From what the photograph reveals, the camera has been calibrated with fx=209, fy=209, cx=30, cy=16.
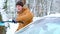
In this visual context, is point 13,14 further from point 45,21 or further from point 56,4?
point 45,21

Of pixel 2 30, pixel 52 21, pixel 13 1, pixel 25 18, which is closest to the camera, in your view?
pixel 52 21

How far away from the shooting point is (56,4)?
6039mm

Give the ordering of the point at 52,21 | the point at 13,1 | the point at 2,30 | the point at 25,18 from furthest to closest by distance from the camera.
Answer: the point at 13,1
the point at 2,30
the point at 25,18
the point at 52,21

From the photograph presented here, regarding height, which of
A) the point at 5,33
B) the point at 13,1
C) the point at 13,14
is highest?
the point at 13,1

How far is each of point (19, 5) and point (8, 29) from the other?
1442 millimetres

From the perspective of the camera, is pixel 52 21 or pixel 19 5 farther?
pixel 19 5

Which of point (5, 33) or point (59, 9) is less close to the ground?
point (59, 9)

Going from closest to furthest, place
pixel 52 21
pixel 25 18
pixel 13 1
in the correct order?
1. pixel 52 21
2. pixel 25 18
3. pixel 13 1

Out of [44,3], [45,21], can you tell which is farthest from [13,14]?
[45,21]

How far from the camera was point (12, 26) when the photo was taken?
6.16 m

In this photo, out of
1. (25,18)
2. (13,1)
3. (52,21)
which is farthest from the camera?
(13,1)

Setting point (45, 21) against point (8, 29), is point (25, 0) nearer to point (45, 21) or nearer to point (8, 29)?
point (8, 29)

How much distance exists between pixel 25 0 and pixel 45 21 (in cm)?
320

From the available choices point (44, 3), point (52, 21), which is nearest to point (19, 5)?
point (44, 3)
